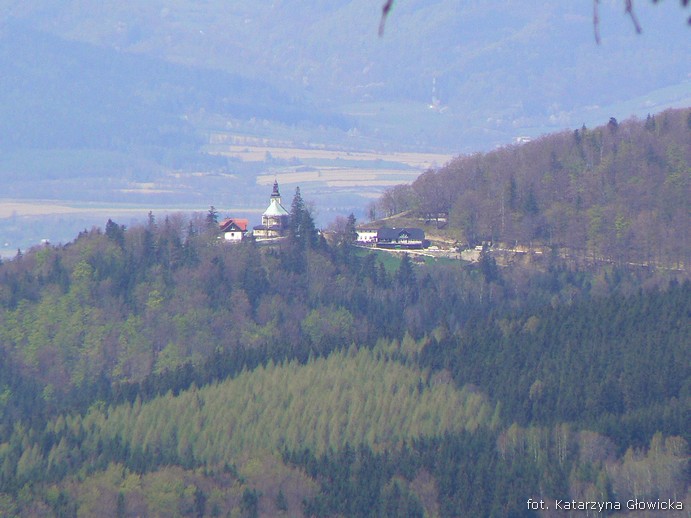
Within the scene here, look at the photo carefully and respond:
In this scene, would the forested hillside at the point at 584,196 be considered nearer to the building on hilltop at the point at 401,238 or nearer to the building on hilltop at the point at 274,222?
the building on hilltop at the point at 401,238

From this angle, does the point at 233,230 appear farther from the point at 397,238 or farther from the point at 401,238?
the point at 401,238

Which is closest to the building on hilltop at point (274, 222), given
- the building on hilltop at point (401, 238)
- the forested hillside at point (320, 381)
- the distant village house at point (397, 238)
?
the forested hillside at point (320, 381)

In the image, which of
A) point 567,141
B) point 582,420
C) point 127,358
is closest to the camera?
point 582,420

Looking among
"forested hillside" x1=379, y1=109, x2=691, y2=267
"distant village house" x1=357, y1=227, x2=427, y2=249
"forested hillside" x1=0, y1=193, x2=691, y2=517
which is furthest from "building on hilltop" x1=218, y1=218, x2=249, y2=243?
"forested hillside" x1=379, y1=109, x2=691, y2=267

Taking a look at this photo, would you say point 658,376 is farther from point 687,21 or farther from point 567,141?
point 567,141

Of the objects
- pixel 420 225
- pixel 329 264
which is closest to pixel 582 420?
pixel 329 264

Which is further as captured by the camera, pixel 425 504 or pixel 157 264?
pixel 157 264
